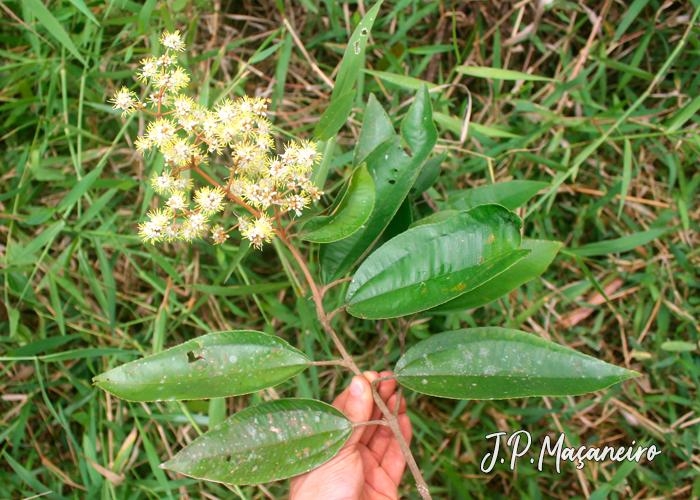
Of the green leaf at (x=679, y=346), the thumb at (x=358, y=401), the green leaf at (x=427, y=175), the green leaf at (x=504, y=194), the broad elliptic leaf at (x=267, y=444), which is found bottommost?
the green leaf at (x=679, y=346)

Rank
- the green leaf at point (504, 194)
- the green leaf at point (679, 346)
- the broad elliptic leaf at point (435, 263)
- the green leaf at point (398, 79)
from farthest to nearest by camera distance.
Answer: the green leaf at point (679, 346) < the green leaf at point (398, 79) < the green leaf at point (504, 194) < the broad elliptic leaf at point (435, 263)

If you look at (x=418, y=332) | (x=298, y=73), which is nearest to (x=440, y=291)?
(x=418, y=332)

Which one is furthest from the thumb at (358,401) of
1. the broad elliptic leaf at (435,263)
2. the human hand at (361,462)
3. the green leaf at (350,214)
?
the green leaf at (350,214)

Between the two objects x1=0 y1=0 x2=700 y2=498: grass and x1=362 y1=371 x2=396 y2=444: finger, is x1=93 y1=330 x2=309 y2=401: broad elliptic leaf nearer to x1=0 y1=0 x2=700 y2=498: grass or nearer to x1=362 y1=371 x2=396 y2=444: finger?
x1=362 y1=371 x2=396 y2=444: finger

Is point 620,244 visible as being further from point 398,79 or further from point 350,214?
point 350,214

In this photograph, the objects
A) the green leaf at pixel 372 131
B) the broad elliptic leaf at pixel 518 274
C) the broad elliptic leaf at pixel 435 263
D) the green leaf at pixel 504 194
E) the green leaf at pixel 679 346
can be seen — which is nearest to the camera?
the broad elliptic leaf at pixel 435 263

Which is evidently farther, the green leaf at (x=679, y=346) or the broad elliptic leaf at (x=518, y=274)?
the green leaf at (x=679, y=346)

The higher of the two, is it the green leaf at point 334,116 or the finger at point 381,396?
the green leaf at point 334,116

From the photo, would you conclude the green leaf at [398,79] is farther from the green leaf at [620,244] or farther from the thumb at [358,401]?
the thumb at [358,401]

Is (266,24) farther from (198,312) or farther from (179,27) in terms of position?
(198,312)
